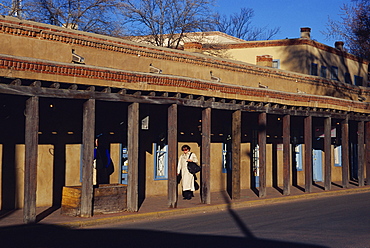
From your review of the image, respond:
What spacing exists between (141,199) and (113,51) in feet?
15.3

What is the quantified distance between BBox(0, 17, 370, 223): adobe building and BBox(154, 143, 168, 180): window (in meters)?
0.03

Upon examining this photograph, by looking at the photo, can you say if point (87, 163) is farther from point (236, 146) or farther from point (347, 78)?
point (347, 78)

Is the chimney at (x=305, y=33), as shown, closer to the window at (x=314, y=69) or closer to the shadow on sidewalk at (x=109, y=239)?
the window at (x=314, y=69)

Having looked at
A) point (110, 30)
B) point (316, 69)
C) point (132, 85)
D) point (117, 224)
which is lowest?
point (117, 224)

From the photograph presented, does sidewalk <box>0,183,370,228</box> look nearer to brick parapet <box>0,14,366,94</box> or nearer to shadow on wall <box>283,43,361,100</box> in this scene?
brick parapet <box>0,14,366,94</box>

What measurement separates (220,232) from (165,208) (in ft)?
12.3

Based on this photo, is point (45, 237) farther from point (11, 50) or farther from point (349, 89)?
point (349, 89)

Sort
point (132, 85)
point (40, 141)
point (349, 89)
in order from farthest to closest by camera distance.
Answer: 1. point (349, 89)
2. point (40, 141)
3. point (132, 85)

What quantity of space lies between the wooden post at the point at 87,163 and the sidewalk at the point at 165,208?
300mm

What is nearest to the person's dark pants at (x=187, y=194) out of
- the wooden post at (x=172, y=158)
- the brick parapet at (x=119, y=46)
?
the wooden post at (x=172, y=158)

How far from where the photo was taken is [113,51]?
17.4 meters

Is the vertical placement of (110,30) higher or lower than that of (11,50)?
higher

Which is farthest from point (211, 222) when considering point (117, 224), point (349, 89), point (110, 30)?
point (110, 30)

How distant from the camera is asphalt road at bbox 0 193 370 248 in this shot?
10.1 m
